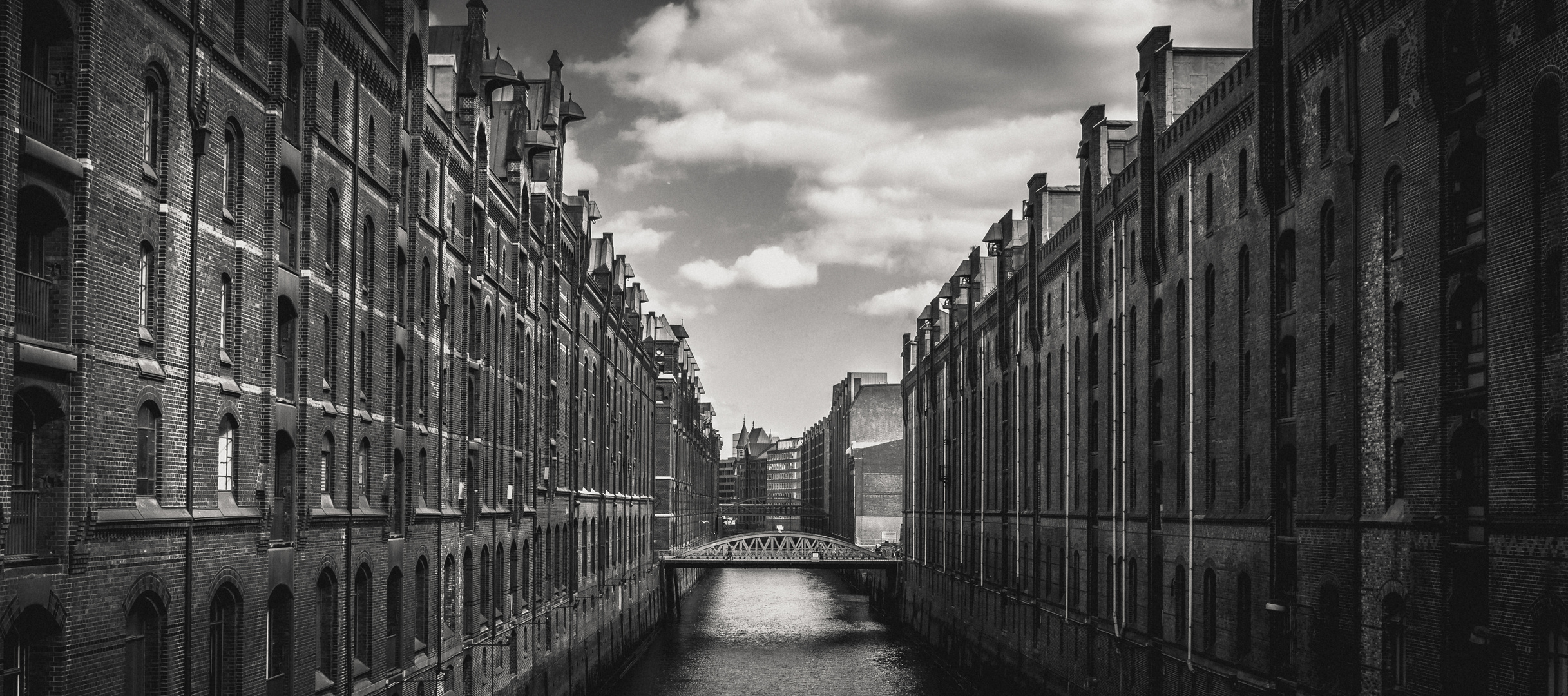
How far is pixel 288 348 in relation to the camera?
70.7 ft

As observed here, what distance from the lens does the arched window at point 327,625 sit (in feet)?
73.8

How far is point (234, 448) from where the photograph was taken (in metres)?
19.2

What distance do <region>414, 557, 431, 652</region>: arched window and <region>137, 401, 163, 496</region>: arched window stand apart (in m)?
11.8

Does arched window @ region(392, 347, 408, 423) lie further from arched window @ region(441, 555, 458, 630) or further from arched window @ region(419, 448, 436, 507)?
arched window @ region(441, 555, 458, 630)

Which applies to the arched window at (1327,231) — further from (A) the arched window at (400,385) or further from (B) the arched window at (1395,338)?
(A) the arched window at (400,385)

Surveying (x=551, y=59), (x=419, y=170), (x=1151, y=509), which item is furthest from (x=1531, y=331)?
(x=551, y=59)

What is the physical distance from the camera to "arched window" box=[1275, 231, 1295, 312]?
82.2 feet

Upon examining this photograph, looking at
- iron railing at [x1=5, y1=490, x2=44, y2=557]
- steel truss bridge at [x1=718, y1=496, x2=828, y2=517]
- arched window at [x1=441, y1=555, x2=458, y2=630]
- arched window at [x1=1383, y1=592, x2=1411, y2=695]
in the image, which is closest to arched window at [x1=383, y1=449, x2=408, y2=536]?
arched window at [x1=441, y1=555, x2=458, y2=630]

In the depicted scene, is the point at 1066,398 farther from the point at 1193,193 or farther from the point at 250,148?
the point at 250,148

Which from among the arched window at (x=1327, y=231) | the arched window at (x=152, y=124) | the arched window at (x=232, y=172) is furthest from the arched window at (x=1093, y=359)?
the arched window at (x=152, y=124)

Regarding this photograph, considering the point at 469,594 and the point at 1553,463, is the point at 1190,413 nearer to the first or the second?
the point at 1553,463

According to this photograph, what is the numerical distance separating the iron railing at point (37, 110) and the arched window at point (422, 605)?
1533cm

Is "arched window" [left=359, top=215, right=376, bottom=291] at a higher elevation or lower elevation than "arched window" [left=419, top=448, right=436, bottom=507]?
higher

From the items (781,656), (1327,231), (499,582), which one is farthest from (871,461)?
(1327,231)
